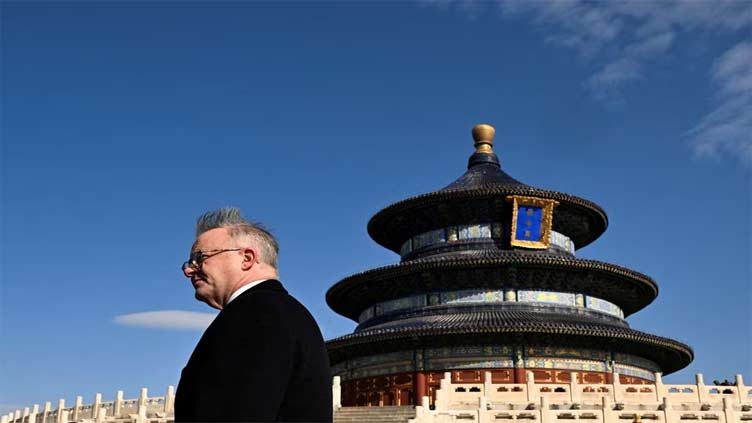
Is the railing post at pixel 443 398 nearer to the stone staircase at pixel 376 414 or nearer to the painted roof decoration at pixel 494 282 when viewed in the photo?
the stone staircase at pixel 376 414

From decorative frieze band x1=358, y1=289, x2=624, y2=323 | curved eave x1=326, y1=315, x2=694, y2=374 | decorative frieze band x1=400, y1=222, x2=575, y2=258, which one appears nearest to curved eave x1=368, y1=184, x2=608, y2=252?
decorative frieze band x1=400, y1=222, x2=575, y2=258

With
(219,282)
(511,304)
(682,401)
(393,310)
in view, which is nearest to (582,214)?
(511,304)

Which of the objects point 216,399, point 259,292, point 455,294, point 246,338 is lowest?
point 216,399

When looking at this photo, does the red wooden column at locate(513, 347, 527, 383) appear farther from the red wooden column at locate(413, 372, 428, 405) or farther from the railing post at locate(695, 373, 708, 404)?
the railing post at locate(695, 373, 708, 404)

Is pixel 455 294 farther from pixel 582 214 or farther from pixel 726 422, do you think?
pixel 726 422

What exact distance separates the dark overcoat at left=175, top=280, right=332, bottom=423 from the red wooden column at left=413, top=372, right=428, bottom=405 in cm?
2824

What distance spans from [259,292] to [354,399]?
31.2 metres

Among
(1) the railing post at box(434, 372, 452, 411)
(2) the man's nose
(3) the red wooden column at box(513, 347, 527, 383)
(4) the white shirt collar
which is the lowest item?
(4) the white shirt collar

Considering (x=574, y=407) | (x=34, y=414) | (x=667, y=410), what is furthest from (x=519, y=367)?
(x=34, y=414)

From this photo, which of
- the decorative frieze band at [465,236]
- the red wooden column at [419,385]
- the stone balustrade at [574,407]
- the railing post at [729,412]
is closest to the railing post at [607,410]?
the stone balustrade at [574,407]

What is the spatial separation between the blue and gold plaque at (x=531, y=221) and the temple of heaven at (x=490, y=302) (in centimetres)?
4

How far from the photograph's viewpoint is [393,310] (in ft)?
115

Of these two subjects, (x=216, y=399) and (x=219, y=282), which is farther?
(x=219, y=282)

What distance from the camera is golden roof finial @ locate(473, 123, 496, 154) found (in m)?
41.4
